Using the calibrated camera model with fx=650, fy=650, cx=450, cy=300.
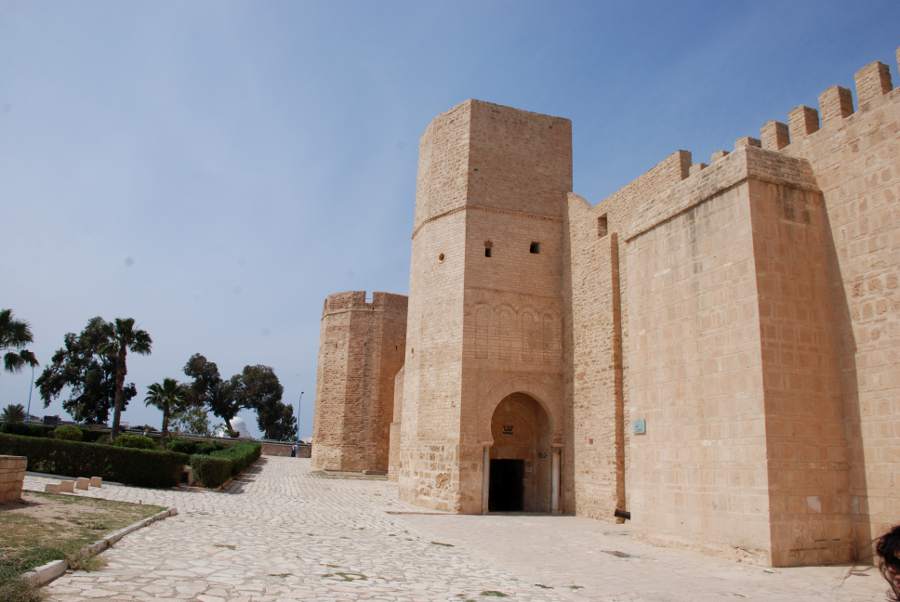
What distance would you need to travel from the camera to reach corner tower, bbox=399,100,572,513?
1571 centimetres

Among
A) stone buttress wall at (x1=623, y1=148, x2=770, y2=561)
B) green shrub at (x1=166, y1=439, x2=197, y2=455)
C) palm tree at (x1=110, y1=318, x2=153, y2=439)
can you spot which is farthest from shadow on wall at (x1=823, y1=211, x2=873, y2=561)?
palm tree at (x1=110, y1=318, x2=153, y2=439)

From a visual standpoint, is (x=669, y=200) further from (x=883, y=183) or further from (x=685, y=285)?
(x=883, y=183)

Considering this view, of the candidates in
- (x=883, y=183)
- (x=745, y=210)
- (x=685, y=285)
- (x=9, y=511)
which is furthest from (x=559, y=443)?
(x=9, y=511)

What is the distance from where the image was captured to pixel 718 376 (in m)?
9.00

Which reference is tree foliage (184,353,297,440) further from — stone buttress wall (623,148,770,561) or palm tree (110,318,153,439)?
stone buttress wall (623,148,770,561)

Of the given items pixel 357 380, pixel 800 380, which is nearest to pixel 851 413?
pixel 800 380

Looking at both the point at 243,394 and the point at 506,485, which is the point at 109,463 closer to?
the point at 506,485

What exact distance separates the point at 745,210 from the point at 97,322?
50.5 meters

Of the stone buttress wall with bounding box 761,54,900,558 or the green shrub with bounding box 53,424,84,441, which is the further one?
the green shrub with bounding box 53,424,84,441

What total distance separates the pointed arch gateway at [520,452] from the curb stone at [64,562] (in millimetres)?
9446

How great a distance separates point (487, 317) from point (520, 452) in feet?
12.3

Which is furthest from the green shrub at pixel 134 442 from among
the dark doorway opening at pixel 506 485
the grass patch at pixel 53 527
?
the dark doorway opening at pixel 506 485

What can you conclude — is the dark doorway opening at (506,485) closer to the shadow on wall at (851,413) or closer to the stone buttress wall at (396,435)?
the stone buttress wall at (396,435)

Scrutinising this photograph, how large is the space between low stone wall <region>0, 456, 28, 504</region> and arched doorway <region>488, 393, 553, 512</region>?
10.4 metres
